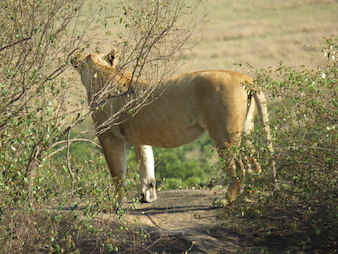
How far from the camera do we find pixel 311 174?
7.29 m

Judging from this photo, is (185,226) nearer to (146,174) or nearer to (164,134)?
(164,134)

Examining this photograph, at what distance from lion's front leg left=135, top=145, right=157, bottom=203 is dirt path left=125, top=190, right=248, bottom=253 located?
0.14m

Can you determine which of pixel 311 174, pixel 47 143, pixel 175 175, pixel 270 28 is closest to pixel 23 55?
pixel 47 143

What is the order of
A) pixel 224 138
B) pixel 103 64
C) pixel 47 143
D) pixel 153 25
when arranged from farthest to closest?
pixel 103 64 → pixel 224 138 → pixel 153 25 → pixel 47 143

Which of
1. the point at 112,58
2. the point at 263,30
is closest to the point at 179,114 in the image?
the point at 112,58

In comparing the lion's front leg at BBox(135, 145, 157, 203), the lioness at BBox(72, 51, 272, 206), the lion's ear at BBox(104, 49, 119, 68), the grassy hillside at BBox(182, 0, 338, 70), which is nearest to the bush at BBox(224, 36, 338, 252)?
the lioness at BBox(72, 51, 272, 206)

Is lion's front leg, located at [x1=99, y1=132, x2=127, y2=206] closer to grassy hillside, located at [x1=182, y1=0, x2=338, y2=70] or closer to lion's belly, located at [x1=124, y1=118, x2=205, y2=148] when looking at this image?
lion's belly, located at [x1=124, y1=118, x2=205, y2=148]

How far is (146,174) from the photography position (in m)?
9.56

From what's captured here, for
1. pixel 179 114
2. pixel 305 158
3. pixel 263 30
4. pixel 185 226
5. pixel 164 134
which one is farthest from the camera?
pixel 263 30

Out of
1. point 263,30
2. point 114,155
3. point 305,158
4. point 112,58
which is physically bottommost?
point 263,30

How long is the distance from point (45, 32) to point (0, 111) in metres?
0.85

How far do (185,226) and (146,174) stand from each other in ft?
4.92

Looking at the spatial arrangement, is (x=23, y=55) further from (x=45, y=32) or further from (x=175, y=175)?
(x=175, y=175)

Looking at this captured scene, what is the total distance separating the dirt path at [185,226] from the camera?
7.63 metres
